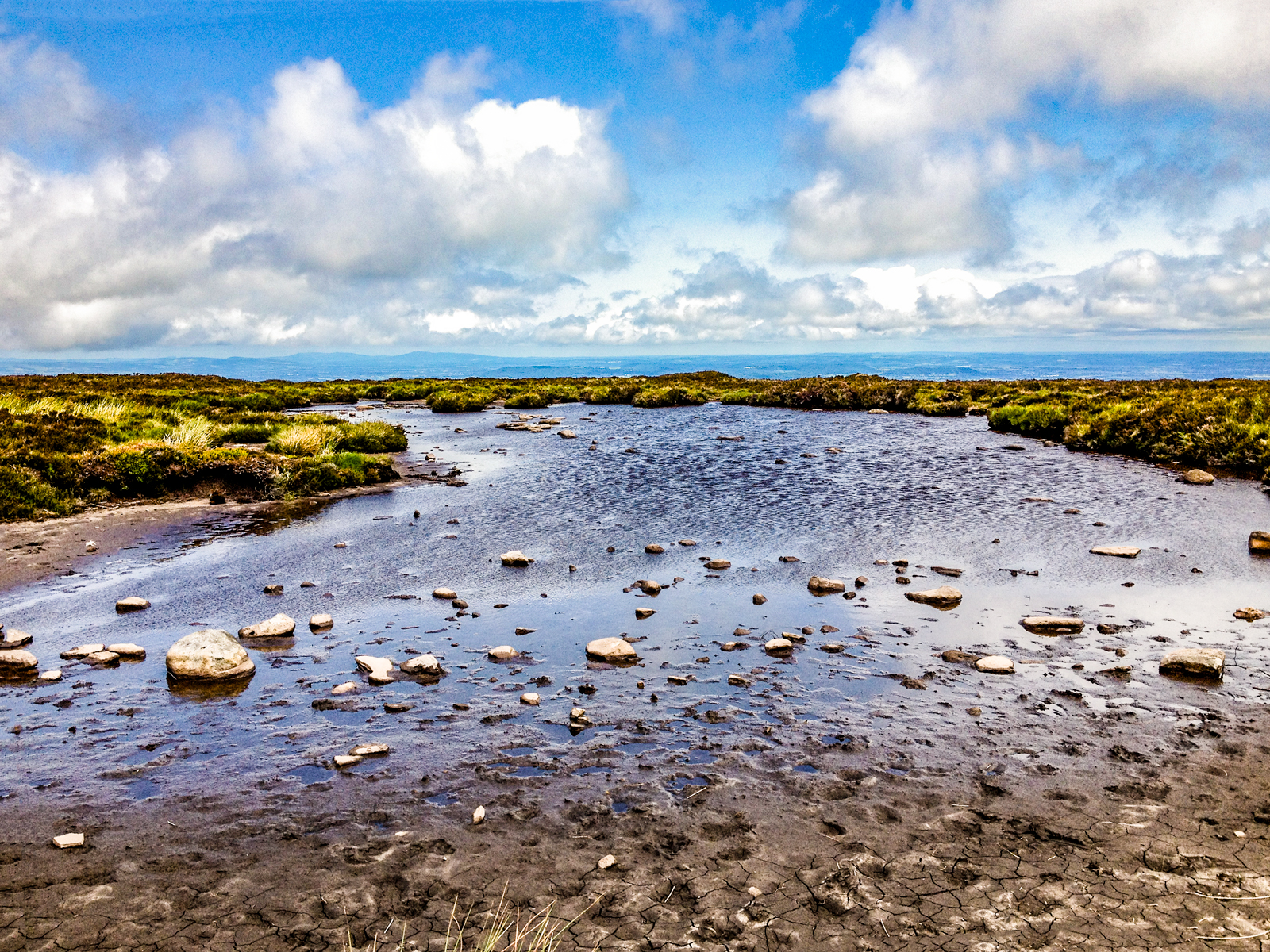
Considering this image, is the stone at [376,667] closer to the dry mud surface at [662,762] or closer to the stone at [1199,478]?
the dry mud surface at [662,762]

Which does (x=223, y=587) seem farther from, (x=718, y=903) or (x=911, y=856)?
(x=911, y=856)

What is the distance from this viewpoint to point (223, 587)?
13625 millimetres

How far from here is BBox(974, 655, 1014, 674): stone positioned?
31.2ft

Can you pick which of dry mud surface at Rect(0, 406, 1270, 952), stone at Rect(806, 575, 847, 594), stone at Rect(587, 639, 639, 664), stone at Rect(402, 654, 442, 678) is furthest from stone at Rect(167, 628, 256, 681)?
stone at Rect(806, 575, 847, 594)

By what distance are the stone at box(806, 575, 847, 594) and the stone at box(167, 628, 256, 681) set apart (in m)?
9.32

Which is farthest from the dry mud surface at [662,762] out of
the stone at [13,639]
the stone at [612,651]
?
the stone at [13,639]

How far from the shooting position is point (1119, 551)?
605 inches

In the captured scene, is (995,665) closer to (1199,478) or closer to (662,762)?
(662,762)

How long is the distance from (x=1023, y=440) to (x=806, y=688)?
34.1 meters

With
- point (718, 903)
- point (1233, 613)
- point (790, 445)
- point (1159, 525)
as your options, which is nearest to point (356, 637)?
point (718, 903)

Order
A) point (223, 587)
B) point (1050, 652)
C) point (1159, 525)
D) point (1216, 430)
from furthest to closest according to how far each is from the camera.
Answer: point (1216, 430), point (1159, 525), point (223, 587), point (1050, 652)

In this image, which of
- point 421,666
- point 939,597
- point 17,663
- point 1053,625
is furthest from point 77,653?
point 1053,625

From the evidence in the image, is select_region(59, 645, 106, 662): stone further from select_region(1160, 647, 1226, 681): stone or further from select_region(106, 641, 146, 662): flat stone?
select_region(1160, 647, 1226, 681): stone

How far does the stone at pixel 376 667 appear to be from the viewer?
372 inches
